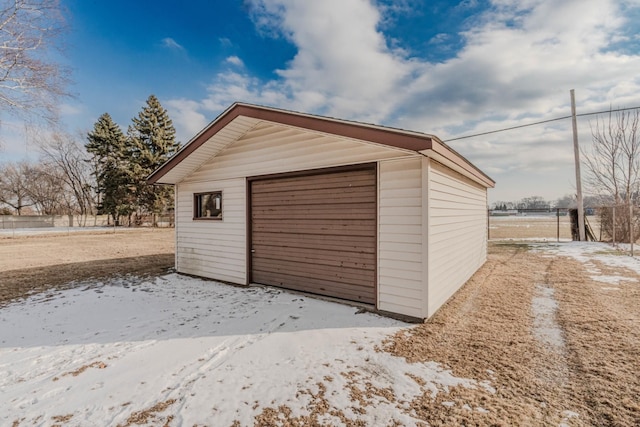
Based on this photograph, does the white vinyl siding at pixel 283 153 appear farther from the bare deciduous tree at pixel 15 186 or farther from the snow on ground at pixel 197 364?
the bare deciduous tree at pixel 15 186

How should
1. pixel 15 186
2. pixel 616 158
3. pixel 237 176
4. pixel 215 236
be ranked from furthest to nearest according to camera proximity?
1. pixel 15 186
2. pixel 616 158
3. pixel 215 236
4. pixel 237 176

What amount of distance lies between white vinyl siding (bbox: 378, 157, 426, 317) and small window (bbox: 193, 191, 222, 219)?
406cm

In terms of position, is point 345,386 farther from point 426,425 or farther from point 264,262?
point 264,262

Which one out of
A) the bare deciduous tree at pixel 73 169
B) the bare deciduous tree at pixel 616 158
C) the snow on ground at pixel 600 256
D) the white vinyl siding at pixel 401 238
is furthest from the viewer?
the bare deciduous tree at pixel 73 169

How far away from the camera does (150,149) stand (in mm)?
28156

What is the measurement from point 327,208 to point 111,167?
32566 millimetres

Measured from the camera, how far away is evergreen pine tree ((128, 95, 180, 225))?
89.8 ft

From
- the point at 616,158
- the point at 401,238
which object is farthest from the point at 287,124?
the point at 616,158

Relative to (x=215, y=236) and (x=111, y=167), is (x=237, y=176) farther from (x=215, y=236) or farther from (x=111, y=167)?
(x=111, y=167)

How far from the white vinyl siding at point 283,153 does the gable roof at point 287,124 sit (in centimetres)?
23

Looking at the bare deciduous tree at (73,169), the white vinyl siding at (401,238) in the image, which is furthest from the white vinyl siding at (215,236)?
the bare deciduous tree at (73,169)

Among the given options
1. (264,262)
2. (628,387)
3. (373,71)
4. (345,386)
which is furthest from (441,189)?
(373,71)

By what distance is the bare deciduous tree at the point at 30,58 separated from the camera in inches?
314

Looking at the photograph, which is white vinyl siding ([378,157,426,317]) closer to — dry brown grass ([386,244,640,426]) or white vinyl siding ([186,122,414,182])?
white vinyl siding ([186,122,414,182])
